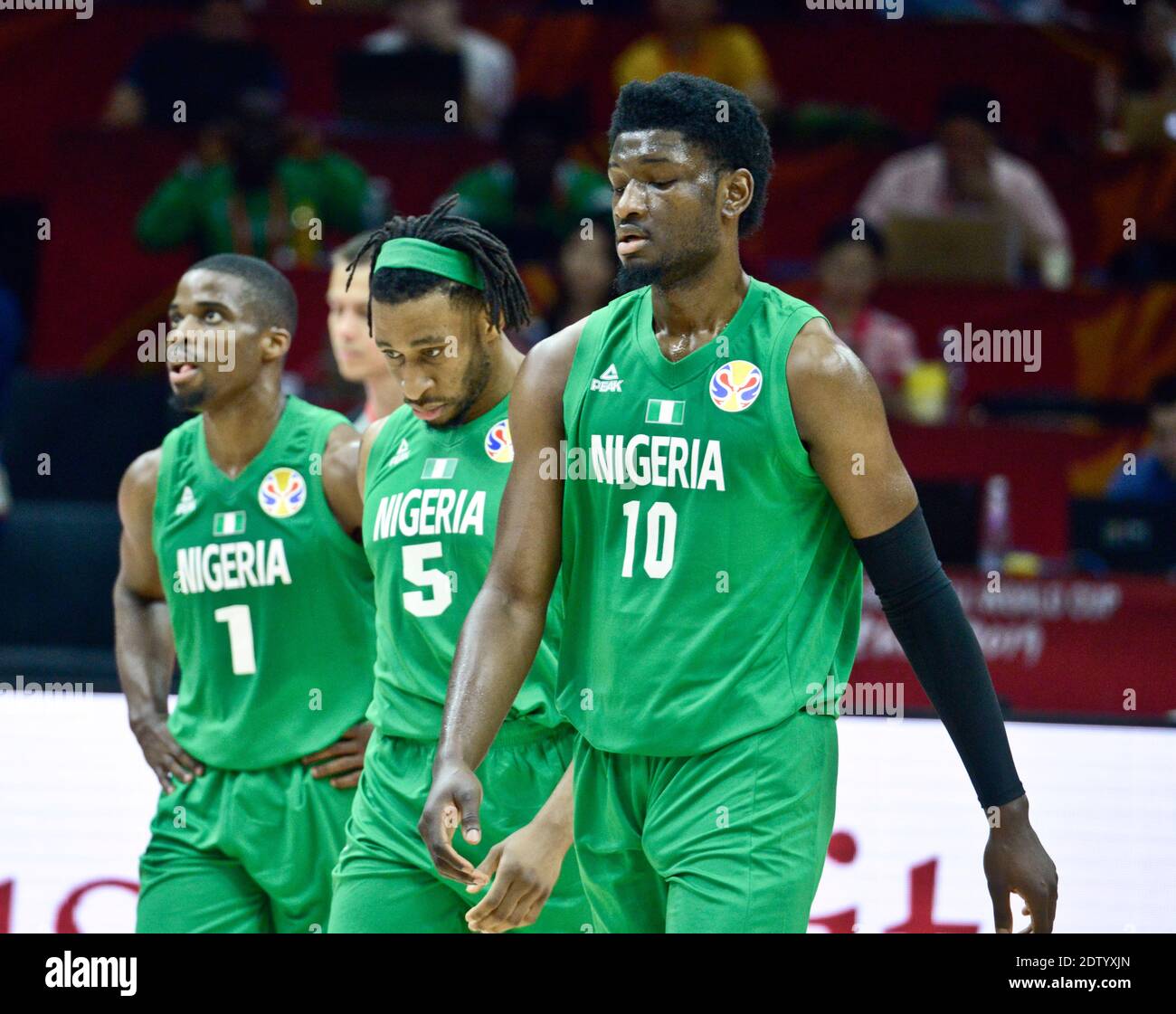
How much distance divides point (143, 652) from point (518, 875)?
1961mm

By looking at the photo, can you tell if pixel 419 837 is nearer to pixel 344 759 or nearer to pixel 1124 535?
pixel 344 759

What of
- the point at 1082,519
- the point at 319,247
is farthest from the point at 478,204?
the point at 1082,519

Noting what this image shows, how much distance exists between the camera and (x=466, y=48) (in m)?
10.3

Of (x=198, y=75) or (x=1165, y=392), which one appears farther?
(x=198, y=75)

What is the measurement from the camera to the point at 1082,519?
795cm

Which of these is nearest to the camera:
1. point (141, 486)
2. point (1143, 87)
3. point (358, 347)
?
point (141, 486)

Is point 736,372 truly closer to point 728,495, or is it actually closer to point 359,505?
point 728,495

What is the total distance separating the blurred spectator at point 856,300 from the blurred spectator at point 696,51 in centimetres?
197

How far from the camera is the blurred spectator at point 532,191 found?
29.5ft

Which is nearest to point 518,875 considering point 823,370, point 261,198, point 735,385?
point 735,385

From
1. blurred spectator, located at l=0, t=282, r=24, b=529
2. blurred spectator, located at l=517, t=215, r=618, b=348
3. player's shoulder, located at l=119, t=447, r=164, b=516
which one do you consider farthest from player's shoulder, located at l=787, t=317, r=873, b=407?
blurred spectator, located at l=0, t=282, r=24, b=529

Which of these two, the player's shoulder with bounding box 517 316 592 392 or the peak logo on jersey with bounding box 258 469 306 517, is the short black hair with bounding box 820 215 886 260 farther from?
the player's shoulder with bounding box 517 316 592 392

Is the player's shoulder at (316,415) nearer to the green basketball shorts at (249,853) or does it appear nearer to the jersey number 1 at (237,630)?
the jersey number 1 at (237,630)
